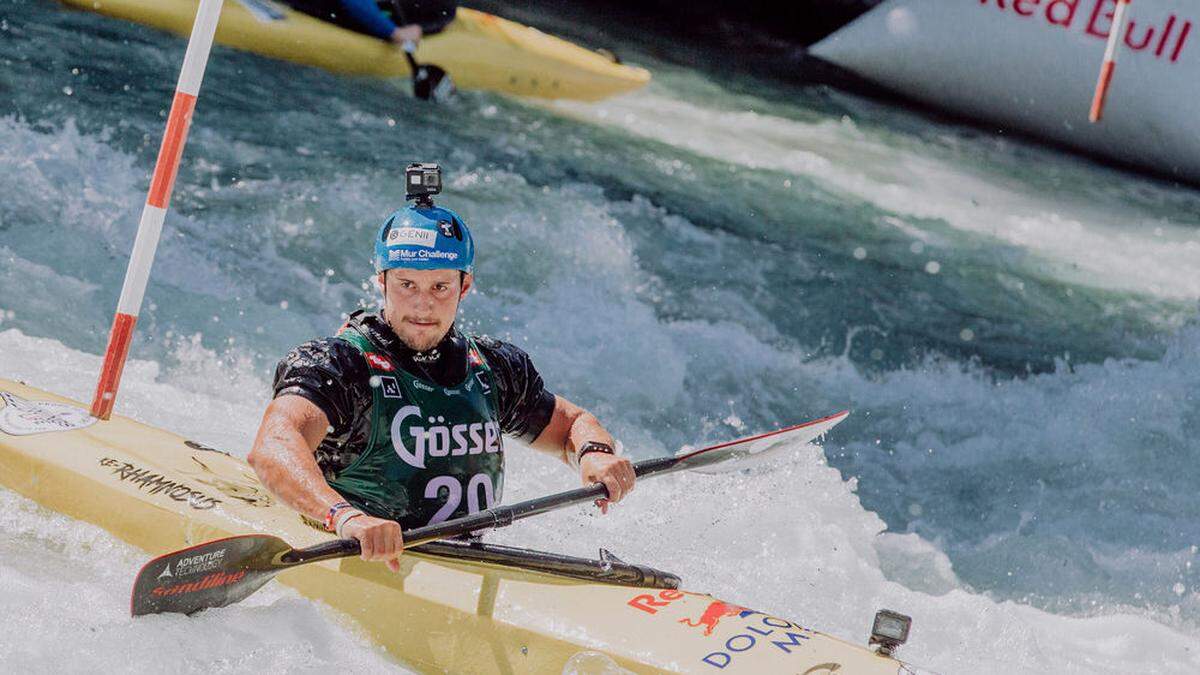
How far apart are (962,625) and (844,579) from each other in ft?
1.48

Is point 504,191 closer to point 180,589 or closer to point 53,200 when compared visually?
point 53,200

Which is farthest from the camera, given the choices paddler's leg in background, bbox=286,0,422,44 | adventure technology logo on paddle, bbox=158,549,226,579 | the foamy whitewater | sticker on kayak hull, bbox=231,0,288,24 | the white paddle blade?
paddler's leg in background, bbox=286,0,422,44

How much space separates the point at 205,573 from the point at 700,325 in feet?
15.8

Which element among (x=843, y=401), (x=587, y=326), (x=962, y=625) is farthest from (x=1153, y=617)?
(x=587, y=326)

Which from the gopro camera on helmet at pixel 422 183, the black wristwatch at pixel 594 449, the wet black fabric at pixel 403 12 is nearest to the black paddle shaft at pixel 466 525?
the black wristwatch at pixel 594 449

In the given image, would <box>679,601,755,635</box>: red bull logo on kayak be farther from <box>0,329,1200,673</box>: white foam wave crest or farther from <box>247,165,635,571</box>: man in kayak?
<box>0,329,1200,673</box>: white foam wave crest

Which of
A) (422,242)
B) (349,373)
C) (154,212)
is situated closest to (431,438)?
(349,373)

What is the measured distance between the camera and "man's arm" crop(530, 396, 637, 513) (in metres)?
3.44

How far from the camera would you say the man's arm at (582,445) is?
11.3 ft

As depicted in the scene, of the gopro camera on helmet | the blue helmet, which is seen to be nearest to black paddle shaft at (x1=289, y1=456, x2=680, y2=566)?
the blue helmet

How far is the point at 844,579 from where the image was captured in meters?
4.96

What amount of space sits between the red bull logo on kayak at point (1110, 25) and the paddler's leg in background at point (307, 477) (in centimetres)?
963

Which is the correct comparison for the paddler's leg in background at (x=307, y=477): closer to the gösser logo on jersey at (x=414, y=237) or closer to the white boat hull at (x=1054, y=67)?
the gösser logo on jersey at (x=414, y=237)

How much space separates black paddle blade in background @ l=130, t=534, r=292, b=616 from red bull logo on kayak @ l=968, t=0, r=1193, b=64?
984 centimetres
